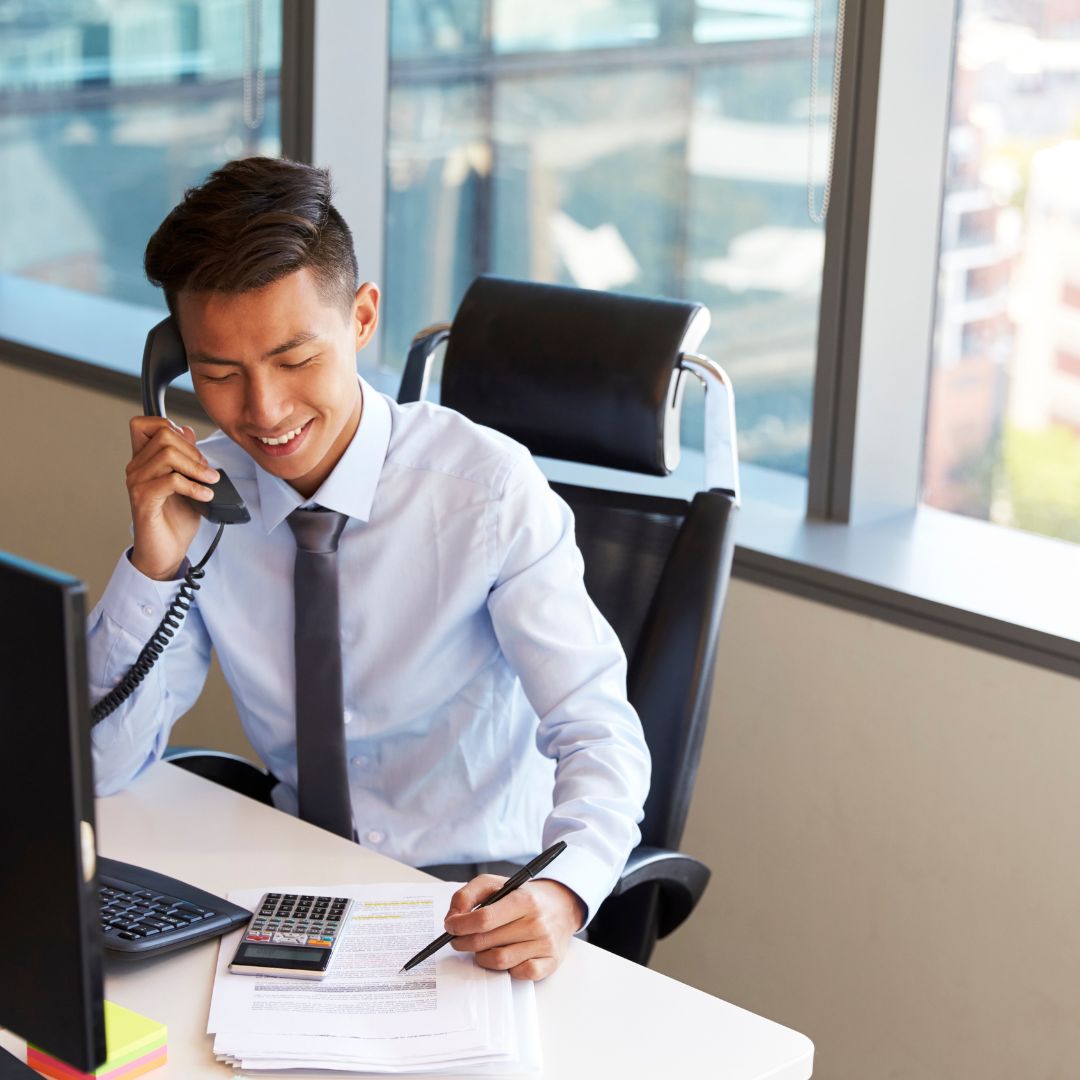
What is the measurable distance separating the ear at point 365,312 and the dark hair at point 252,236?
0.15 ft

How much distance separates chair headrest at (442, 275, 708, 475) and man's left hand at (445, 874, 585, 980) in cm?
61

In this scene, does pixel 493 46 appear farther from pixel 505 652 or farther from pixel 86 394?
pixel 505 652

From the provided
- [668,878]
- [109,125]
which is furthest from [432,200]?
[668,878]

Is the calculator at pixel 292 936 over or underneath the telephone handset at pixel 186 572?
underneath

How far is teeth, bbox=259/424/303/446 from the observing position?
57.0 inches

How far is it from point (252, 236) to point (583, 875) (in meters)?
0.65

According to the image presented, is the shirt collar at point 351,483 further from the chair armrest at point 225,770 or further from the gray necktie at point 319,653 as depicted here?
the chair armrest at point 225,770

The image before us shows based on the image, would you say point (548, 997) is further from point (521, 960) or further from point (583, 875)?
point (583, 875)

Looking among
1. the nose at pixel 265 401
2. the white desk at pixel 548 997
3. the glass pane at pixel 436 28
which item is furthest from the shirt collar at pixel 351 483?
the glass pane at pixel 436 28

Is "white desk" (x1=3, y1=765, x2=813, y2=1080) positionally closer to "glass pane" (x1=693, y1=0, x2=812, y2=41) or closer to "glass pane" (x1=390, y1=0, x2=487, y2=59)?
"glass pane" (x1=693, y1=0, x2=812, y2=41)

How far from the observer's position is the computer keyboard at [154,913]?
44.3 inches

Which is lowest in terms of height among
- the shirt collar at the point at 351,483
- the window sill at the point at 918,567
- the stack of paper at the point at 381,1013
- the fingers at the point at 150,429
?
the stack of paper at the point at 381,1013

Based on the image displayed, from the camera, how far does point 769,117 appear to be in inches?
109

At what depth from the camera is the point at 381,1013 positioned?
1061 millimetres
